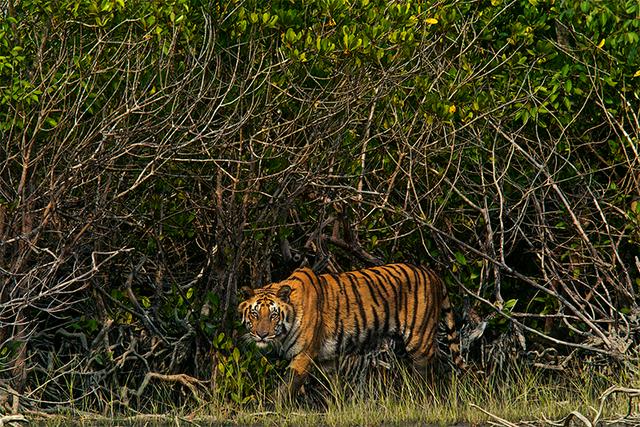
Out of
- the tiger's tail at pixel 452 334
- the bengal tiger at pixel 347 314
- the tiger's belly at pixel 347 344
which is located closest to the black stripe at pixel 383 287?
the bengal tiger at pixel 347 314

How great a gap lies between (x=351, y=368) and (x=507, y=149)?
7.77 feet

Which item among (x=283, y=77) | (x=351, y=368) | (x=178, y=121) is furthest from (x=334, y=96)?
(x=351, y=368)

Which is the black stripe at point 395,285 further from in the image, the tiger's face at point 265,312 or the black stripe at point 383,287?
the tiger's face at point 265,312

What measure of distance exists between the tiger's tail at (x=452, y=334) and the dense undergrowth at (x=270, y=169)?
0.19 metres

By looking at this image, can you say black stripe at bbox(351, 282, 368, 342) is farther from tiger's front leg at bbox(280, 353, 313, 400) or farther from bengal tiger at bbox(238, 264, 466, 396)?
tiger's front leg at bbox(280, 353, 313, 400)

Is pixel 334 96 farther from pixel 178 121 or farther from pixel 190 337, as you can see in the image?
pixel 190 337

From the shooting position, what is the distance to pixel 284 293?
973 cm

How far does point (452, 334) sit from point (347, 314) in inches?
41.0

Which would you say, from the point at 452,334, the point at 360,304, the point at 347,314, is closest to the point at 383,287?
the point at 360,304

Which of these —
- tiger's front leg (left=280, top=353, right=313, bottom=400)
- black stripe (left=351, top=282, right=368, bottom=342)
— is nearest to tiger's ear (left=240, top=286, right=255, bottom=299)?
tiger's front leg (left=280, top=353, right=313, bottom=400)

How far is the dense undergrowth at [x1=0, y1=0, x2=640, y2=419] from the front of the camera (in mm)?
8344

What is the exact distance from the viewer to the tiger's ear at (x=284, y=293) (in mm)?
9719

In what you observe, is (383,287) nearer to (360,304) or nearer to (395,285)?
(395,285)

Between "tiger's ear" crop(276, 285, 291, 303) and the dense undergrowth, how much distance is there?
1.21ft
